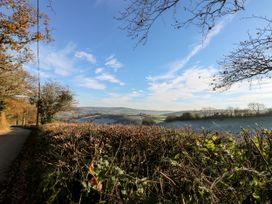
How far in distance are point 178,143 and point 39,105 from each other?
36512 millimetres

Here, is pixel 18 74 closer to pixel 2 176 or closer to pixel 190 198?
pixel 2 176

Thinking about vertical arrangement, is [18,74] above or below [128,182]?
above

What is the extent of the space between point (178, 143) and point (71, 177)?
5.60 feet

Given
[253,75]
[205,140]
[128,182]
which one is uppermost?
[253,75]

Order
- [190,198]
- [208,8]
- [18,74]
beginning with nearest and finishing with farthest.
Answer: [190,198] → [208,8] → [18,74]

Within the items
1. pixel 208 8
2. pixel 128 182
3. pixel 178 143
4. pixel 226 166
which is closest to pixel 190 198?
pixel 128 182

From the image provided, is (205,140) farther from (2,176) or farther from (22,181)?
(2,176)

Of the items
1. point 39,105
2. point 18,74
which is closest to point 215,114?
point 18,74

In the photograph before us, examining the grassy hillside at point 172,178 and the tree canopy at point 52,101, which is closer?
the grassy hillside at point 172,178

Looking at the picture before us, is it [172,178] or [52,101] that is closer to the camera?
[172,178]

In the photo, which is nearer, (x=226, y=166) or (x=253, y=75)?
(x=226, y=166)

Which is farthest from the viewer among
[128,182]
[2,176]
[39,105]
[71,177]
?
[39,105]

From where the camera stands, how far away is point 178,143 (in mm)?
3689

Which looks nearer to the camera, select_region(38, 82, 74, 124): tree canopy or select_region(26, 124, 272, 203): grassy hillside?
select_region(26, 124, 272, 203): grassy hillside
